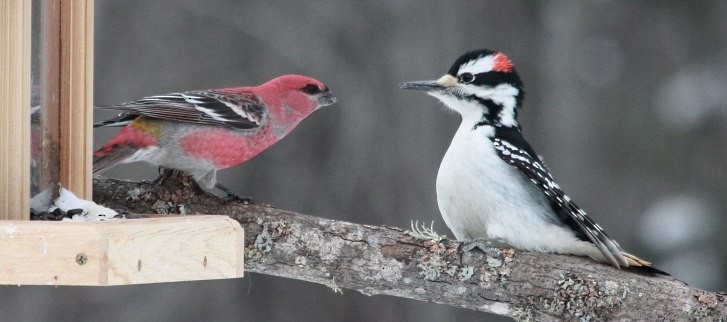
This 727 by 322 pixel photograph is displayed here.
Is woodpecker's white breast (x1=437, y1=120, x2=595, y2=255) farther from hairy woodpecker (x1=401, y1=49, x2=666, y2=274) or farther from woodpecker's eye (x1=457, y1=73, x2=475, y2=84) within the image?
woodpecker's eye (x1=457, y1=73, x2=475, y2=84)

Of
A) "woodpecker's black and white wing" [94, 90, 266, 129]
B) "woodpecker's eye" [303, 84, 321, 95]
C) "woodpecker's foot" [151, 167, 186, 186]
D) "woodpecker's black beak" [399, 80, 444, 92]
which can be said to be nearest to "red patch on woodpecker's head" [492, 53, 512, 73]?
"woodpecker's black beak" [399, 80, 444, 92]

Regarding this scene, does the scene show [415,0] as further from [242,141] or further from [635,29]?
[242,141]

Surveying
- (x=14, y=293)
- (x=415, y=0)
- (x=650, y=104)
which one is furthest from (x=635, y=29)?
(x=14, y=293)

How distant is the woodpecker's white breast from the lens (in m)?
5.03

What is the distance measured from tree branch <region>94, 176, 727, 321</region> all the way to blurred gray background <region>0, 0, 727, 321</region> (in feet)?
9.69

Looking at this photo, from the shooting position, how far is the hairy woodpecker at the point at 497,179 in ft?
16.4

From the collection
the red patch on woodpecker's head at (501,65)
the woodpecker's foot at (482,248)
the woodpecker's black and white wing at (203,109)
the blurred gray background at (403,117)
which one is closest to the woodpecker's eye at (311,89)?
the woodpecker's black and white wing at (203,109)

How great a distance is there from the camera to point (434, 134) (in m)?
7.75

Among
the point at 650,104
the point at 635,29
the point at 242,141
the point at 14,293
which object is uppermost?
the point at 635,29

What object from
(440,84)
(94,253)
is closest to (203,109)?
(440,84)

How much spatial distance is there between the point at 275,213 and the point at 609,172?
159 inches

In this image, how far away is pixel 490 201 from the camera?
201 inches

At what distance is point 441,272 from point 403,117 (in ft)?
11.0

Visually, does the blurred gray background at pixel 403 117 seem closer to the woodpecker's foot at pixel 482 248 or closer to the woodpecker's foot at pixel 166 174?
the woodpecker's foot at pixel 166 174
